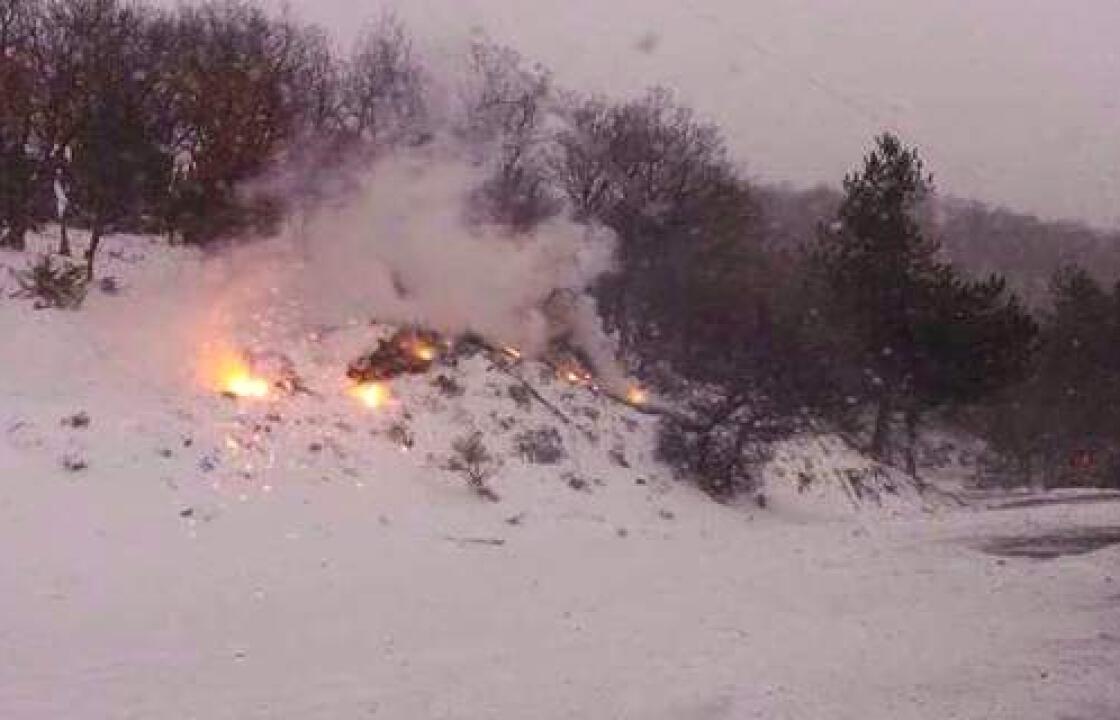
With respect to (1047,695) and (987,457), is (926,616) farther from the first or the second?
(987,457)

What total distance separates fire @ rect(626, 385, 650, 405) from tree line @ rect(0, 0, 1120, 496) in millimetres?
832

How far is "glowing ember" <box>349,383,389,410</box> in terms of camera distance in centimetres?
2361

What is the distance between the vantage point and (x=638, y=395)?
32.3 m

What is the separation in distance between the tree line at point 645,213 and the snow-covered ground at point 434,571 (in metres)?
1.86

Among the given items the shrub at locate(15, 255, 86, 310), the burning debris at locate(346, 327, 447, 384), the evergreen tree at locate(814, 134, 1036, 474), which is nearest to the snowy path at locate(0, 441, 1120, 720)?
the burning debris at locate(346, 327, 447, 384)

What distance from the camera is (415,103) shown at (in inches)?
1373

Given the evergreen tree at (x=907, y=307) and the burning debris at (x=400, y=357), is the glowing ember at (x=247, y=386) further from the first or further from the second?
the evergreen tree at (x=907, y=307)

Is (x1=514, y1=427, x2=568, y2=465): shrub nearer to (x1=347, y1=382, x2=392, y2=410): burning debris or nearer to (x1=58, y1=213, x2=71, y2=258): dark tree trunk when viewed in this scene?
(x1=347, y1=382, x2=392, y2=410): burning debris

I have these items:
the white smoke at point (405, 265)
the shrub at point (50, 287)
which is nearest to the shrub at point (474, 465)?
the white smoke at point (405, 265)

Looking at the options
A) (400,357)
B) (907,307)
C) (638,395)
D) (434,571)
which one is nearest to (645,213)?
(907,307)

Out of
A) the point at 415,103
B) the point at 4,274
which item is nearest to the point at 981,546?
the point at 4,274

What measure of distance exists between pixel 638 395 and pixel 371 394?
9.71 metres

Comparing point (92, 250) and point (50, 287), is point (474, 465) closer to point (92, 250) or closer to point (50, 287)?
point (50, 287)

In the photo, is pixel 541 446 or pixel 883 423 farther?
pixel 883 423
